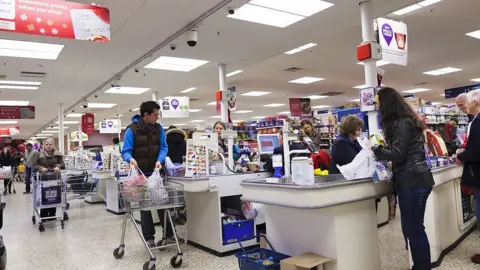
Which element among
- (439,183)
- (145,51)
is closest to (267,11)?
(145,51)

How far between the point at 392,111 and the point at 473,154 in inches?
37.5

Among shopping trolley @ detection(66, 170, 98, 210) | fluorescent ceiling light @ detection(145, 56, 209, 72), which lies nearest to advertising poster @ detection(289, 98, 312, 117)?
fluorescent ceiling light @ detection(145, 56, 209, 72)

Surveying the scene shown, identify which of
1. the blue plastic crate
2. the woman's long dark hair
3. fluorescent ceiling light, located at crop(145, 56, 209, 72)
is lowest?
the blue plastic crate

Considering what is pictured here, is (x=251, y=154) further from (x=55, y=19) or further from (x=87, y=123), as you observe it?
(x=87, y=123)

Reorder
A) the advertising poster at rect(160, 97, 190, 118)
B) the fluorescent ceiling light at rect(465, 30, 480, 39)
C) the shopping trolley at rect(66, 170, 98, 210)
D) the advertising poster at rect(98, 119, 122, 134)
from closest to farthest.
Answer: the shopping trolley at rect(66, 170, 98, 210), the fluorescent ceiling light at rect(465, 30, 480, 39), the advertising poster at rect(160, 97, 190, 118), the advertising poster at rect(98, 119, 122, 134)

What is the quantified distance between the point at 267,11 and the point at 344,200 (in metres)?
4.16

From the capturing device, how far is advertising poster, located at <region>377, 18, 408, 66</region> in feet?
17.6

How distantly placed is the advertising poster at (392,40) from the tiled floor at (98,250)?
7.90 ft

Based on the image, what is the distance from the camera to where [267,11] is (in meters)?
6.07

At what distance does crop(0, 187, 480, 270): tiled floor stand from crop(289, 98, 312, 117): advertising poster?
32.2 feet

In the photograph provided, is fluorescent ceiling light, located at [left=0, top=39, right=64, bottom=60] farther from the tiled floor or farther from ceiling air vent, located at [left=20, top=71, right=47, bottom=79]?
the tiled floor

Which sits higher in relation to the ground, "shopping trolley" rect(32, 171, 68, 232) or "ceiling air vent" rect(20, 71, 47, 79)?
"ceiling air vent" rect(20, 71, 47, 79)

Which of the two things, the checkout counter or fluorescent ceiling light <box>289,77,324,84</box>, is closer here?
the checkout counter

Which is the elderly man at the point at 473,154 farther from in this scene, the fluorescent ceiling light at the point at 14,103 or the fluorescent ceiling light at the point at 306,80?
the fluorescent ceiling light at the point at 14,103
